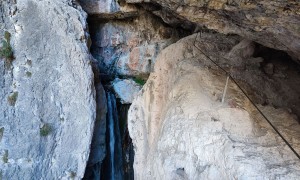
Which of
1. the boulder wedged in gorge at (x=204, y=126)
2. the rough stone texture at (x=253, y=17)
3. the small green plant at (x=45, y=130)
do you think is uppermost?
the rough stone texture at (x=253, y=17)

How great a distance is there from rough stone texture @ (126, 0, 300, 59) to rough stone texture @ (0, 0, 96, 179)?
3018mm

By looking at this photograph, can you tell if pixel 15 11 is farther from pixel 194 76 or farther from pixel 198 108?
pixel 198 108

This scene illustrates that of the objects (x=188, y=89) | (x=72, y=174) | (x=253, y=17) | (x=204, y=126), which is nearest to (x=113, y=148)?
(x=72, y=174)

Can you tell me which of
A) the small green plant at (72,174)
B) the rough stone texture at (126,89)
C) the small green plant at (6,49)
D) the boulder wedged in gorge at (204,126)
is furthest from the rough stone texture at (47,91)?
the rough stone texture at (126,89)

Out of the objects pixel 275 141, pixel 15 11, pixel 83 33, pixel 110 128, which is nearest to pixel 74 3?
pixel 83 33

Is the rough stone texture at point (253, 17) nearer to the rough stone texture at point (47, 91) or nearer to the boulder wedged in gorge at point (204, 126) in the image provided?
the boulder wedged in gorge at point (204, 126)

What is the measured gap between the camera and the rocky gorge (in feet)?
11.3

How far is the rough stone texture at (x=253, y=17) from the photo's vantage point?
9.92ft

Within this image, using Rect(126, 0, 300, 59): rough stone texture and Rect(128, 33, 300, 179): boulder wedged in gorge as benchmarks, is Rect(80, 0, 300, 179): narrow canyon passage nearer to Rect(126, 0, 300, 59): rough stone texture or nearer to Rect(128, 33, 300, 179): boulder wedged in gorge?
Rect(128, 33, 300, 179): boulder wedged in gorge

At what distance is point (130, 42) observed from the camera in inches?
329

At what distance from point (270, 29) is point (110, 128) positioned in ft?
16.7

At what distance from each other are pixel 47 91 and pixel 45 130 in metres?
0.84

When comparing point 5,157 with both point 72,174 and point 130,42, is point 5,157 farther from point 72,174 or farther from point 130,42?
point 130,42

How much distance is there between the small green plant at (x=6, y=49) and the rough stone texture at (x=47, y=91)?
0.10 meters
